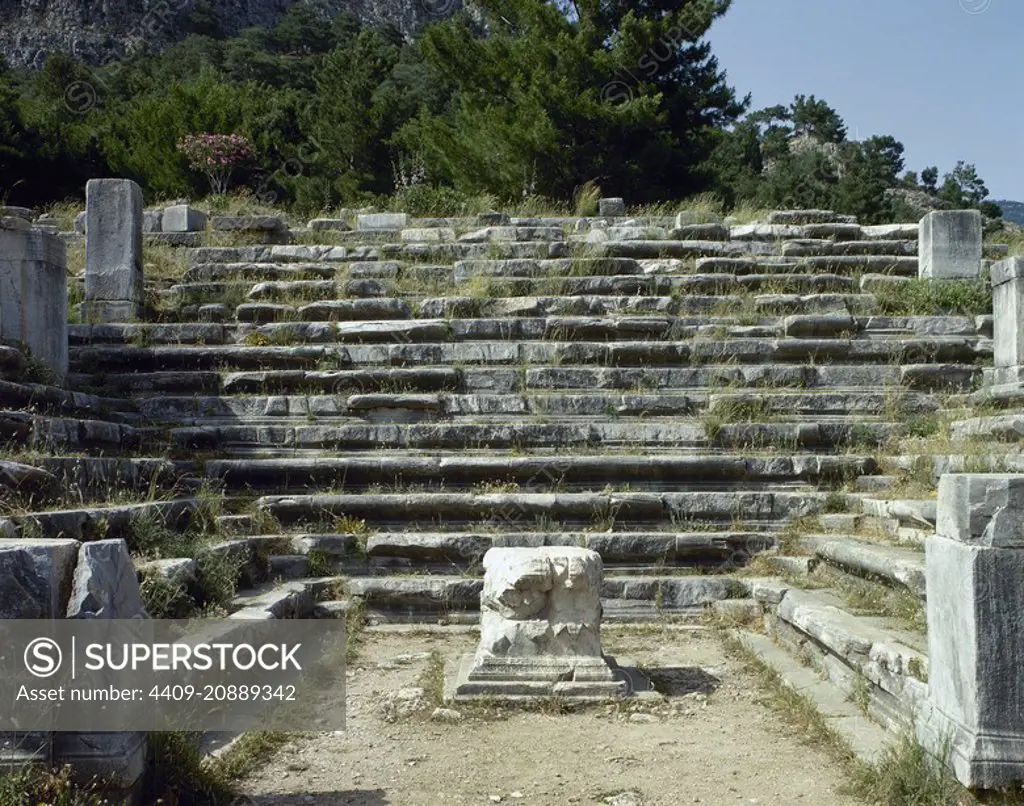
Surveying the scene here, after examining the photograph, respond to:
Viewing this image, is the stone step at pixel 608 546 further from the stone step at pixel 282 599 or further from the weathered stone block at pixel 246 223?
the weathered stone block at pixel 246 223

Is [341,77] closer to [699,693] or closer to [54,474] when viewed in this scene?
[54,474]

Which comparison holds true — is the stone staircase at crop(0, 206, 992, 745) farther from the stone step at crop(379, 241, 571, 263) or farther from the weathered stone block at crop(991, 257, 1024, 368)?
the weathered stone block at crop(991, 257, 1024, 368)

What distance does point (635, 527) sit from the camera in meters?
7.41

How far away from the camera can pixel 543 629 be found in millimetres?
5117

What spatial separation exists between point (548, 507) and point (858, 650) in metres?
3.08

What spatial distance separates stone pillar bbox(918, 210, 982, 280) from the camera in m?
10.3

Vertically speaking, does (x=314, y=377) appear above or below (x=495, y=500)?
above

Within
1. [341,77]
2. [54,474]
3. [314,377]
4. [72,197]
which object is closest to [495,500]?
[314,377]

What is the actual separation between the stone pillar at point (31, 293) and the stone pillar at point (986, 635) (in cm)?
702

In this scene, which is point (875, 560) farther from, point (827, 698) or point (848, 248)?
point (848, 248)

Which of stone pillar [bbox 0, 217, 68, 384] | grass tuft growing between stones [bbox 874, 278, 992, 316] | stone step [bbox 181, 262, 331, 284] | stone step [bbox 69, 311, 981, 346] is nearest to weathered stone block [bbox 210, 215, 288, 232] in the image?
stone step [bbox 181, 262, 331, 284]

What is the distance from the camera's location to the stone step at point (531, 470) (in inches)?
305

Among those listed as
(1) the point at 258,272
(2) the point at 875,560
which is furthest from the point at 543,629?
(1) the point at 258,272

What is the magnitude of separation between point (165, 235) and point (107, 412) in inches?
166
